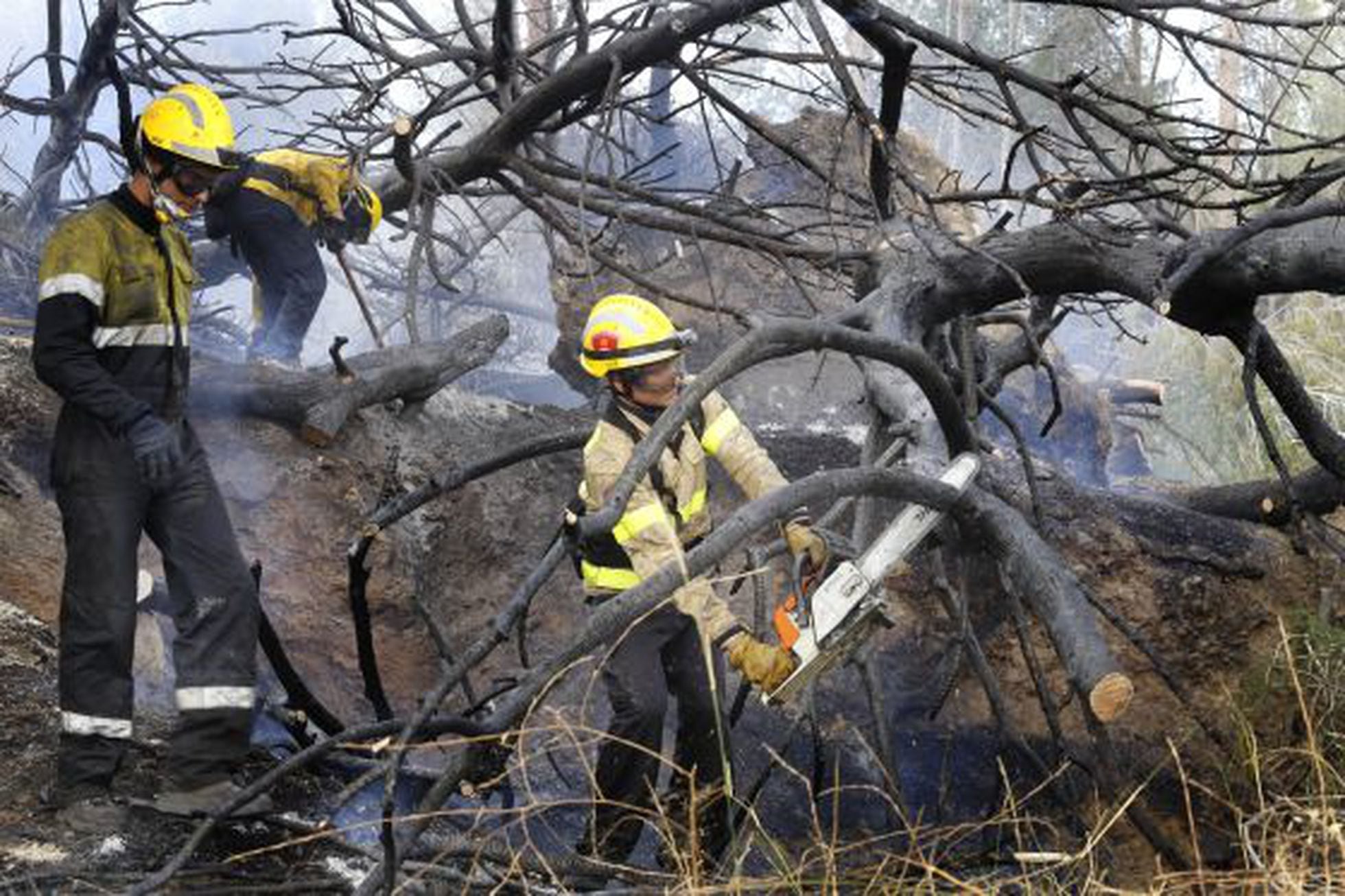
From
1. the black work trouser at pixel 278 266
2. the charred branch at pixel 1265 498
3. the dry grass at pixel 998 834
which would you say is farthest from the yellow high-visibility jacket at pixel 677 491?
the black work trouser at pixel 278 266

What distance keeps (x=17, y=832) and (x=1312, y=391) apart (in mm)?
9942

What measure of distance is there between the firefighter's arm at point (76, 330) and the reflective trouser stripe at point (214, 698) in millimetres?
760

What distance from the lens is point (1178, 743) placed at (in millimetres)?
5824

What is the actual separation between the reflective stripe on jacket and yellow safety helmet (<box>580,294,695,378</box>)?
1.23 m

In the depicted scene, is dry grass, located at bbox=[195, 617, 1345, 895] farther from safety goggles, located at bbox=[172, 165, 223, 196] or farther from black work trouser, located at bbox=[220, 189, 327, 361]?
black work trouser, located at bbox=[220, 189, 327, 361]

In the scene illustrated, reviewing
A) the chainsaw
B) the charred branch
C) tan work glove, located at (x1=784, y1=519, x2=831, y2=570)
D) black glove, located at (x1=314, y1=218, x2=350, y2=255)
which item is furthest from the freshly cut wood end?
black glove, located at (x1=314, y1=218, x2=350, y2=255)

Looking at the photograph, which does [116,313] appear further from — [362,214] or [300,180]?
[300,180]

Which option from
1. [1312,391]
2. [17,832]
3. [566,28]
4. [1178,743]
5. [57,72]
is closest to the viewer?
[17,832]

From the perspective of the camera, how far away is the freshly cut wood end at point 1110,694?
3.03 m

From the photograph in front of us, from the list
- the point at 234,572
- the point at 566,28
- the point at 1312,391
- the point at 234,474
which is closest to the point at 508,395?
the point at 1312,391

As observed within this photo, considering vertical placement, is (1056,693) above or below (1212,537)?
below

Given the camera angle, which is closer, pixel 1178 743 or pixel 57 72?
pixel 1178 743

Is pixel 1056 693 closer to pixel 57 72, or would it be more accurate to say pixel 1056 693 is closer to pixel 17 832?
pixel 17 832

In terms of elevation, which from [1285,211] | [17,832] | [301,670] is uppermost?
[1285,211]
